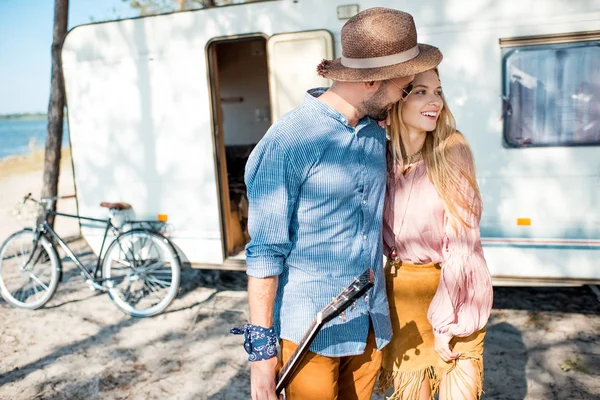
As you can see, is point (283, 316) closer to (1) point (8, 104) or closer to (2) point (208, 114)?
(2) point (208, 114)

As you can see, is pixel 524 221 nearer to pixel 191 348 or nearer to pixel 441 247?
pixel 441 247

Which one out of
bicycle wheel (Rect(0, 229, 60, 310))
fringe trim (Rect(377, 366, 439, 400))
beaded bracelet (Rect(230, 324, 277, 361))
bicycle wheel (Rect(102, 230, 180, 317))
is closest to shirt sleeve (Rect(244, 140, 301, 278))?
beaded bracelet (Rect(230, 324, 277, 361))

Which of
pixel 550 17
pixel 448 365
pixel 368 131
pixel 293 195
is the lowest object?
pixel 448 365

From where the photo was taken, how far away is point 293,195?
1.84 m

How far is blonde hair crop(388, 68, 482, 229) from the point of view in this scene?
2.10 metres

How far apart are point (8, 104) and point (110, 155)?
93.2m

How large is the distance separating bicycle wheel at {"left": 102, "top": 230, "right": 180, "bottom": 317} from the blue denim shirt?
11.2 feet

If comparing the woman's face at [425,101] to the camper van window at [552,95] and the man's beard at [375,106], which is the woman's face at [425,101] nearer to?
the man's beard at [375,106]

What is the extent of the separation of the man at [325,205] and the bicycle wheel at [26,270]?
13.5ft

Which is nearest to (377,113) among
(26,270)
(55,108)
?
(26,270)

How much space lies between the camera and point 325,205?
188 centimetres

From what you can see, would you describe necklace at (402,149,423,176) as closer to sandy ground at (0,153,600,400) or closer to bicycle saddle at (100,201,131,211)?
sandy ground at (0,153,600,400)

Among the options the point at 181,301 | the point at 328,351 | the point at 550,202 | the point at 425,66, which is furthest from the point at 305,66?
the point at 328,351

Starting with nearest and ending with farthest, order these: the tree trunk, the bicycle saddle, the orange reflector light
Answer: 1. the orange reflector light
2. the bicycle saddle
3. the tree trunk
